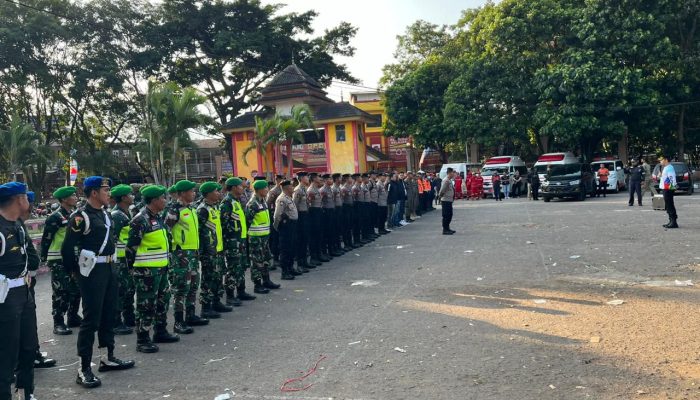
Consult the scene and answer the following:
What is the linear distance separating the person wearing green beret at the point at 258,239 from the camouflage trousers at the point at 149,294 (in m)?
2.55

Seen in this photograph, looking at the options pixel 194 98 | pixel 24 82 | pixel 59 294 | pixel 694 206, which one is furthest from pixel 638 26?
pixel 24 82

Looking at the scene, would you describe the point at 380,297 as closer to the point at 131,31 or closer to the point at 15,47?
the point at 15,47

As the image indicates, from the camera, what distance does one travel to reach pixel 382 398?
461 cm

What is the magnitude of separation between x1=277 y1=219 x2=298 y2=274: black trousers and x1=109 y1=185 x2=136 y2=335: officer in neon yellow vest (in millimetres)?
3062

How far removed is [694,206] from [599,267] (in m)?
11.8

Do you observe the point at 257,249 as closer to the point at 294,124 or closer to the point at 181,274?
the point at 181,274

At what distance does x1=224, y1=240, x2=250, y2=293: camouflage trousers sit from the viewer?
8.24 m

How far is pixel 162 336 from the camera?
6.63 meters

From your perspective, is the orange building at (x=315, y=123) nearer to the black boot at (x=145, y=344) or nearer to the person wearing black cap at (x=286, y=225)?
the person wearing black cap at (x=286, y=225)

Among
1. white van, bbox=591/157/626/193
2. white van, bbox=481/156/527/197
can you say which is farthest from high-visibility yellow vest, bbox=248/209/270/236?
white van, bbox=591/157/626/193

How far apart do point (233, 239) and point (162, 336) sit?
1.93m

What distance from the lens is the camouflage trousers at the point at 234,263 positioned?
8242 mm

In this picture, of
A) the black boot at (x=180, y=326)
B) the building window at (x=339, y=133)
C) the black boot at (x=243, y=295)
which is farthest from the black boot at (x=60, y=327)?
the building window at (x=339, y=133)

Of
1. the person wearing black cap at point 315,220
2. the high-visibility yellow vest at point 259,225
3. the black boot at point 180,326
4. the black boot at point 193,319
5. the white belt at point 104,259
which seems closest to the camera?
the white belt at point 104,259
